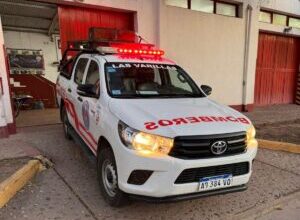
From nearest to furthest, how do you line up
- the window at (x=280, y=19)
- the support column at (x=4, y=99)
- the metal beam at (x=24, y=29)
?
the support column at (x=4, y=99)
the window at (x=280, y=19)
the metal beam at (x=24, y=29)

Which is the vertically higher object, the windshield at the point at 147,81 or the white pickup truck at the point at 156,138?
the windshield at the point at 147,81

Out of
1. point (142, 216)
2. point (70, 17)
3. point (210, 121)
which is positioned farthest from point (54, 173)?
point (70, 17)

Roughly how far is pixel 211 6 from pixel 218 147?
310 inches

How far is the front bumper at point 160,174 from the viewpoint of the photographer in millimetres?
2973

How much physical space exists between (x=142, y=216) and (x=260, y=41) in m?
10.4

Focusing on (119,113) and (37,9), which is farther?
(37,9)

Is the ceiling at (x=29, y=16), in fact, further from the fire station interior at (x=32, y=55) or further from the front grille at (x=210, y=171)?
the front grille at (x=210, y=171)

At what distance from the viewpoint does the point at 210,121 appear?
3.30m

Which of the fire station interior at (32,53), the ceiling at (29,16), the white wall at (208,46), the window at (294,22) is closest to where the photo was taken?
the white wall at (208,46)

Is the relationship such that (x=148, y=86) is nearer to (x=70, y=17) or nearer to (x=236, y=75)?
(x=70, y=17)

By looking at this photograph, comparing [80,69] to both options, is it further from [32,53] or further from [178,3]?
[32,53]

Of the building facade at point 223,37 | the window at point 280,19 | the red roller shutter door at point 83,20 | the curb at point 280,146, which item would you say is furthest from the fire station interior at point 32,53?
the window at point 280,19

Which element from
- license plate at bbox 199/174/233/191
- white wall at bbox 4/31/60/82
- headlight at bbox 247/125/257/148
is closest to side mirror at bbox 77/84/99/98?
license plate at bbox 199/174/233/191

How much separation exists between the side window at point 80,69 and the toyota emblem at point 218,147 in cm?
266
